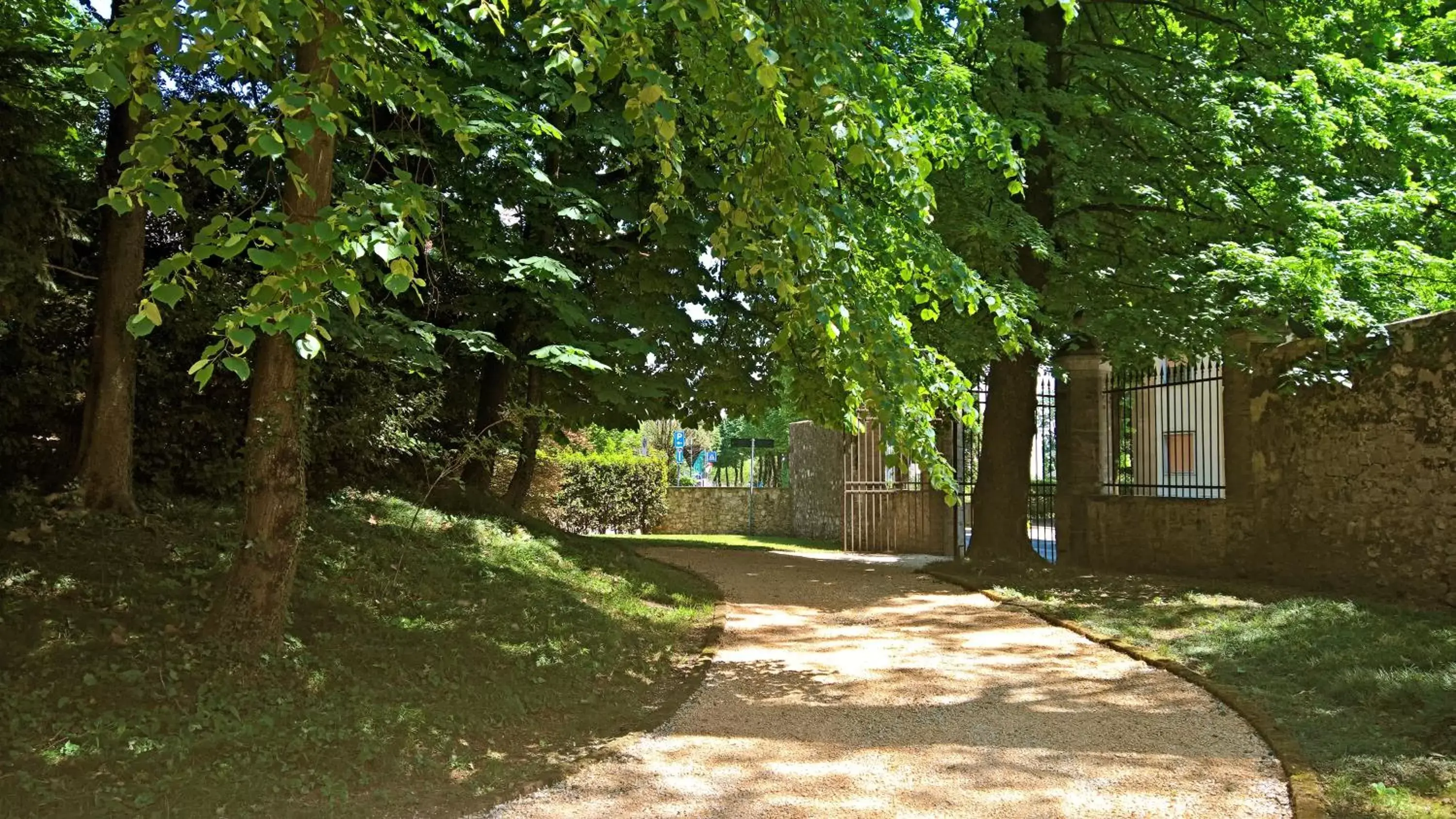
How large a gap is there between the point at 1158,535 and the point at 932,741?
8.46 metres

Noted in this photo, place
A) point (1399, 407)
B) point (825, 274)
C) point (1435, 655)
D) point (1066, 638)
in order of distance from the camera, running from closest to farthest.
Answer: point (825, 274)
point (1435, 655)
point (1066, 638)
point (1399, 407)

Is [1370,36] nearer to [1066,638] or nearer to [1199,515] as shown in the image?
[1199,515]

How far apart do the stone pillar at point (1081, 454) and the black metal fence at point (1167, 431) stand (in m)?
0.15

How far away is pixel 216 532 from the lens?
7.51 m

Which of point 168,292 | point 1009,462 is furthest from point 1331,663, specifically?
point 168,292

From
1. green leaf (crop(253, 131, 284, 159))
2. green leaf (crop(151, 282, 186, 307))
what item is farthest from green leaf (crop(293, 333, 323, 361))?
green leaf (crop(253, 131, 284, 159))

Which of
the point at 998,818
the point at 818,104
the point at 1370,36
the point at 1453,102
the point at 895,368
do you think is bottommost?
the point at 998,818

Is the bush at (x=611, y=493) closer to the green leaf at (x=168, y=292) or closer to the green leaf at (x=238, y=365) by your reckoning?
the green leaf at (x=168, y=292)

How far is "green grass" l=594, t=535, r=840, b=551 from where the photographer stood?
20031 mm

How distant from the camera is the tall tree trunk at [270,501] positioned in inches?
218

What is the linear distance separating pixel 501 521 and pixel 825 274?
7.07 metres

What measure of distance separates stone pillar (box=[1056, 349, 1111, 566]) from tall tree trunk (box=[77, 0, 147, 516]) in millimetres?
11412

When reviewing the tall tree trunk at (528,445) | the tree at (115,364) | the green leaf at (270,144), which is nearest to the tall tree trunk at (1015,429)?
the tall tree trunk at (528,445)

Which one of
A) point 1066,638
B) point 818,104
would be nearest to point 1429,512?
point 1066,638
